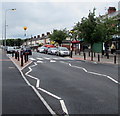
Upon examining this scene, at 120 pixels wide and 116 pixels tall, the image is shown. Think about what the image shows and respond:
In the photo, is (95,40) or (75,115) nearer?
(75,115)

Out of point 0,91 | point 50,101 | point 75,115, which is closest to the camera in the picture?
point 75,115

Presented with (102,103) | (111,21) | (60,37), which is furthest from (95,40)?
(60,37)

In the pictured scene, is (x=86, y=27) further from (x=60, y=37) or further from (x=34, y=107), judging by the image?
(x=60, y=37)

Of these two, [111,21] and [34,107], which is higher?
[111,21]

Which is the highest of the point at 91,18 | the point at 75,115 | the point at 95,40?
the point at 91,18

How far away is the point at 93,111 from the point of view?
5.97 metres

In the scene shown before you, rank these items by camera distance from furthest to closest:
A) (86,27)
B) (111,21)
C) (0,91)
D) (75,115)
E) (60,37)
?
(60,37), (111,21), (86,27), (0,91), (75,115)

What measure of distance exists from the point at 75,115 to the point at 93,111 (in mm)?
618

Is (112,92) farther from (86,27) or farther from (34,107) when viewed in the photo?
(86,27)

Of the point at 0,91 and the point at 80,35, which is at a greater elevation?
the point at 80,35

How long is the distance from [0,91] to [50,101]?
101 inches

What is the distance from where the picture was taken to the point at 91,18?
81.4 feet

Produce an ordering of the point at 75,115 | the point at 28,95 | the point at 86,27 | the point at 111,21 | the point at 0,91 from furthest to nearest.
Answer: the point at 111,21 → the point at 86,27 → the point at 0,91 → the point at 28,95 → the point at 75,115

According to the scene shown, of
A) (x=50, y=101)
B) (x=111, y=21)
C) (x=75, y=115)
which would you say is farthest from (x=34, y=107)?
(x=111, y=21)
